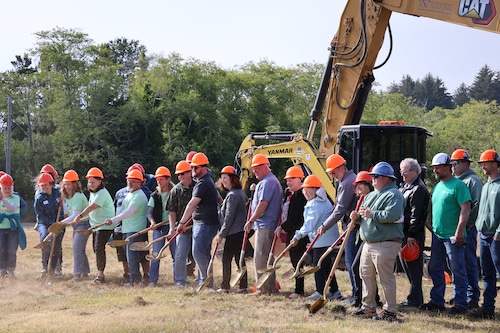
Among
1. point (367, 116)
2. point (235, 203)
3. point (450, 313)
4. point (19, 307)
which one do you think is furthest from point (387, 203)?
point (367, 116)

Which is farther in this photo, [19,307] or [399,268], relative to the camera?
[399,268]

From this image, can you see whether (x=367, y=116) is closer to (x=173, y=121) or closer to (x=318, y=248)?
(x=173, y=121)

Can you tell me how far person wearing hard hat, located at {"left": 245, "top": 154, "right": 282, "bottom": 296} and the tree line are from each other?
109 ft

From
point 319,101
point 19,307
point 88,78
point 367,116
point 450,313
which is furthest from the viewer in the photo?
point 367,116

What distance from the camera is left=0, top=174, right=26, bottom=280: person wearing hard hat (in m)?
13.3

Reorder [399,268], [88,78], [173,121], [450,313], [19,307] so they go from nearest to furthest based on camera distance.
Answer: [450,313]
[19,307]
[399,268]
[88,78]
[173,121]

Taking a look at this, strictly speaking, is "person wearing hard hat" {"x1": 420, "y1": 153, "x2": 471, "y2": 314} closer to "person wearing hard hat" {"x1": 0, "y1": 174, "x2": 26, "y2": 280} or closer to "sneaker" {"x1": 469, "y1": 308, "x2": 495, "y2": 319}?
"sneaker" {"x1": 469, "y1": 308, "x2": 495, "y2": 319}

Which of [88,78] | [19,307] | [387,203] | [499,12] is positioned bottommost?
[19,307]

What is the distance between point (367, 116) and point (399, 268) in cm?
4200

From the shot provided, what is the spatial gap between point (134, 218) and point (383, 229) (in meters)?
5.19

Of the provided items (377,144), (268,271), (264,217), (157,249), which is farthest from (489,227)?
(157,249)

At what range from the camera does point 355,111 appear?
15094 millimetres

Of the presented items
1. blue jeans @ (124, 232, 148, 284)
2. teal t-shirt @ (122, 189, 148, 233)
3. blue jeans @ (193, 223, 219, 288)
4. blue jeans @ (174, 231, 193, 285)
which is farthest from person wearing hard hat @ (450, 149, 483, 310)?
blue jeans @ (124, 232, 148, 284)

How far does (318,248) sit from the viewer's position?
395 inches
